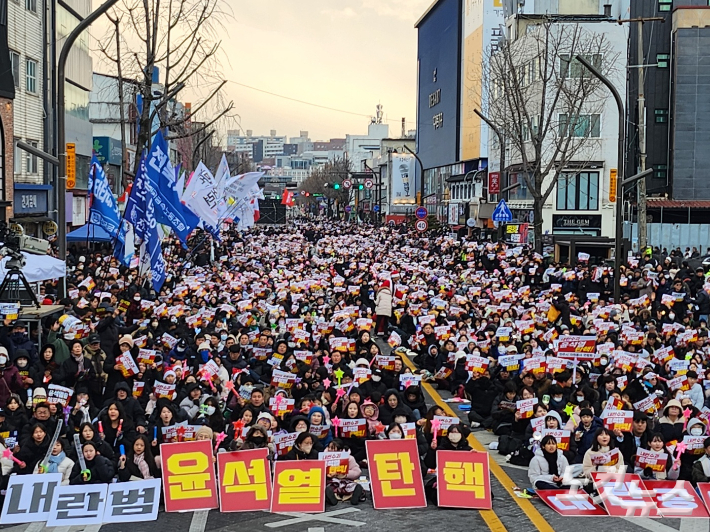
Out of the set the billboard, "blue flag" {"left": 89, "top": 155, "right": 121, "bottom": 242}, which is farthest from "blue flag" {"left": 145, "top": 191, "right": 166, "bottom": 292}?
the billboard

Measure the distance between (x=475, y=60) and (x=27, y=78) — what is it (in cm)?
4641

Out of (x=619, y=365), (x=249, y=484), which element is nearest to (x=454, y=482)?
(x=249, y=484)

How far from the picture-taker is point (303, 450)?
10617 millimetres

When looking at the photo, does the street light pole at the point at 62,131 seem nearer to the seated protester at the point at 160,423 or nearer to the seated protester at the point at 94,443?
Answer: the seated protester at the point at 160,423

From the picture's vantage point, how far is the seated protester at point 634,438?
1122cm

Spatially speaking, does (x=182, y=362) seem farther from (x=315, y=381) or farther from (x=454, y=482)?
(x=454, y=482)

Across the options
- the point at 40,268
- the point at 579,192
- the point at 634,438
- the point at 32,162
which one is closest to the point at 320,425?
the point at 634,438

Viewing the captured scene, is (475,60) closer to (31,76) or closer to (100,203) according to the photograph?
(31,76)

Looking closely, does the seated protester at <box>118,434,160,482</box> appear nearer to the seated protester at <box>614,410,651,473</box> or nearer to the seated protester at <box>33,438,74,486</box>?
the seated protester at <box>33,438,74,486</box>

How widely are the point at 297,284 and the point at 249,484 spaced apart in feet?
52.8

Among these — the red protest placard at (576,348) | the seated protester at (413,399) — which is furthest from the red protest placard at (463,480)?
the red protest placard at (576,348)

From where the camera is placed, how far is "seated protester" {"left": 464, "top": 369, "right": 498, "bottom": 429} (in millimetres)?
14727

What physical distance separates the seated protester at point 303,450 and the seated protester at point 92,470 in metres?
1.81

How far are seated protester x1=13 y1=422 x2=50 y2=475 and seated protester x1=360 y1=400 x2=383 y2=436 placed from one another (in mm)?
3586
